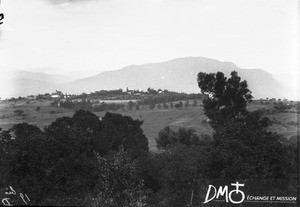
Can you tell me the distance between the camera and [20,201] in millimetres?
50750

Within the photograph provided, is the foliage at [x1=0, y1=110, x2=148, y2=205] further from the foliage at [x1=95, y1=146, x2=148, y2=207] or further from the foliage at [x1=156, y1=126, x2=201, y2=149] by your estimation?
the foliage at [x1=156, y1=126, x2=201, y2=149]

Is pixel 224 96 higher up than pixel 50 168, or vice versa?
pixel 224 96

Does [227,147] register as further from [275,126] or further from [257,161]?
[275,126]

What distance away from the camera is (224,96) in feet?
316

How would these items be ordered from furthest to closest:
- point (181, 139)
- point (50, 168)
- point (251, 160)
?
point (181, 139) → point (251, 160) → point (50, 168)

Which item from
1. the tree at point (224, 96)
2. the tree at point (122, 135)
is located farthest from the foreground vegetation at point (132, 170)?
the tree at point (224, 96)

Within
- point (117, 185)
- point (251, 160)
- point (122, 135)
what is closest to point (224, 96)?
point (122, 135)

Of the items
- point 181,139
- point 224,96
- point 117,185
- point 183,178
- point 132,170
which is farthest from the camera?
point 181,139

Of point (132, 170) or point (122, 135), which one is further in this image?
point (122, 135)

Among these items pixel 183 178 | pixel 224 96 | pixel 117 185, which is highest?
pixel 224 96

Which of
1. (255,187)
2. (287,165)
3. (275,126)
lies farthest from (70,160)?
(275,126)

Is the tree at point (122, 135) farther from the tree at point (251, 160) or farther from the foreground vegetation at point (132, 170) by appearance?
the tree at point (251, 160)

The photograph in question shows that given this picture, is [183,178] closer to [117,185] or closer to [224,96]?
[117,185]

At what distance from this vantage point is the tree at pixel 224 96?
3708 inches
